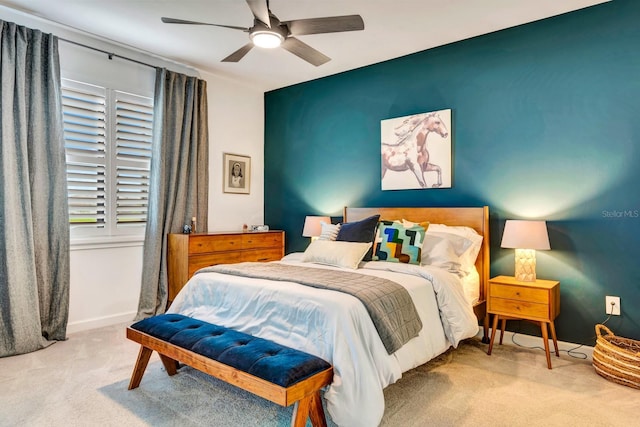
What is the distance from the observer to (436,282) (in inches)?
112

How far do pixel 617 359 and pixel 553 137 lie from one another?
Result: 5.75ft

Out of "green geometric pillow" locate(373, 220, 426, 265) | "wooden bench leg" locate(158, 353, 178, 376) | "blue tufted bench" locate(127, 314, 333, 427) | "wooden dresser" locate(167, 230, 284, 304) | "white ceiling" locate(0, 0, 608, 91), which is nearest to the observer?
"blue tufted bench" locate(127, 314, 333, 427)

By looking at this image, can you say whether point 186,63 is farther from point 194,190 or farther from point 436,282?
point 436,282

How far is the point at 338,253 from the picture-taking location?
3.31 metres

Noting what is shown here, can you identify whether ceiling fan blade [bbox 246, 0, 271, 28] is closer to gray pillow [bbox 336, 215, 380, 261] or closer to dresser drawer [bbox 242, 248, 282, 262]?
gray pillow [bbox 336, 215, 380, 261]

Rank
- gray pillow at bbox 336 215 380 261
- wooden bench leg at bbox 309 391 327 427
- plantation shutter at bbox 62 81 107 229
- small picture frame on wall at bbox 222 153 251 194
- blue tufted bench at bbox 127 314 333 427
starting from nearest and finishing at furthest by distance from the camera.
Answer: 1. blue tufted bench at bbox 127 314 333 427
2. wooden bench leg at bbox 309 391 327 427
3. gray pillow at bbox 336 215 380 261
4. plantation shutter at bbox 62 81 107 229
5. small picture frame on wall at bbox 222 153 251 194

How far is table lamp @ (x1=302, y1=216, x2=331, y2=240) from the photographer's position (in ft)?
15.2

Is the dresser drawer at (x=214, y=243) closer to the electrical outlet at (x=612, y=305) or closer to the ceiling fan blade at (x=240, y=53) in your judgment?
the ceiling fan blade at (x=240, y=53)

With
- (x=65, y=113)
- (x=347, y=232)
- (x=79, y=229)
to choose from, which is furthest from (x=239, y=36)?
(x=79, y=229)

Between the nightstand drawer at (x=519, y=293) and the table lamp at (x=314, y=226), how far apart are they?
2.03 metres

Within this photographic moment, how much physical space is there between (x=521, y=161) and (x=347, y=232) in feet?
5.42

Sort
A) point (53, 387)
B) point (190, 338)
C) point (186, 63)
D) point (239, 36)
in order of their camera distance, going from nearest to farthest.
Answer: point (190, 338)
point (53, 387)
point (239, 36)
point (186, 63)

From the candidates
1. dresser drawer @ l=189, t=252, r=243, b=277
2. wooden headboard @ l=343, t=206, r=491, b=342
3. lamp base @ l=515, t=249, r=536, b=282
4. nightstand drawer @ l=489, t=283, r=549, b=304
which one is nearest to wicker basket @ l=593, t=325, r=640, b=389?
nightstand drawer @ l=489, t=283, r=549, b=304

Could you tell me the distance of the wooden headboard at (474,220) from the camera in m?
3.49
